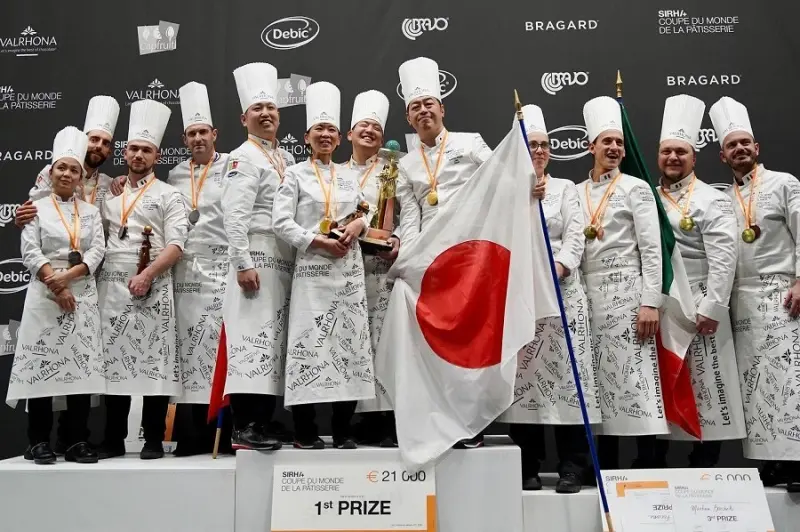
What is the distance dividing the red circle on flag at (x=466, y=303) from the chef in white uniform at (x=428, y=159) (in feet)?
0.90

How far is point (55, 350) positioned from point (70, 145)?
103cm

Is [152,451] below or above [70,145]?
below

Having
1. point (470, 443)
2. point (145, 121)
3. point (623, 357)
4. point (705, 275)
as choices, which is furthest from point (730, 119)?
point (145, 121)

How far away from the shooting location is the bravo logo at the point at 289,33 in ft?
16.4

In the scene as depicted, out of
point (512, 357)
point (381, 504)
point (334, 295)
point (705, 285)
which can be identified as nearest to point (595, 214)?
point (705, 285)

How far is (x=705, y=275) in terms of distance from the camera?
153 inches

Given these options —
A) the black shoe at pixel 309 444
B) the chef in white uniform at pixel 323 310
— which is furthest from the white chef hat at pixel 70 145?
the black shoe at pixel 309 444

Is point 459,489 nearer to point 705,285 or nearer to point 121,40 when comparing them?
point 705,285

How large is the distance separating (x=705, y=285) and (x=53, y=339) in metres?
3.12

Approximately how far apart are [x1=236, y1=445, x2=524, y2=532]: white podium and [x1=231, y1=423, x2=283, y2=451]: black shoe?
3 cm

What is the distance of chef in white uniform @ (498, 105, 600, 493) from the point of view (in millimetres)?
3471

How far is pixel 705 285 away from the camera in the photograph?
3857 mm

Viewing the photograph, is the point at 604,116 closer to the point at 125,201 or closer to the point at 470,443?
the point at 470,443

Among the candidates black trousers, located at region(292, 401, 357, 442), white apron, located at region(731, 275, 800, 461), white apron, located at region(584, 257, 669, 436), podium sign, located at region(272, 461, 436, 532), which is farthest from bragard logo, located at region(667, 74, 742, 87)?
podium sign, located at region(272, 461, 436, 532)
